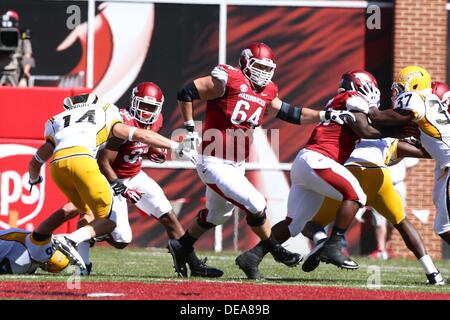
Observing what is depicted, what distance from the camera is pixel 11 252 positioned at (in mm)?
9445

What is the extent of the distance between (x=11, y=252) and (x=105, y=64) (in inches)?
258

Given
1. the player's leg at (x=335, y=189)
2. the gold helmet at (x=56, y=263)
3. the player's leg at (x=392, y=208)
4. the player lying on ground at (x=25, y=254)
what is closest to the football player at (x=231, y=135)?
the player's leg at (x=335, y=189)

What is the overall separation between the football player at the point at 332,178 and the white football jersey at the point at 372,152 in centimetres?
7

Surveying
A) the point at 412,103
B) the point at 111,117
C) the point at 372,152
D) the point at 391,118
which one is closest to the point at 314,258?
the point at 372,152

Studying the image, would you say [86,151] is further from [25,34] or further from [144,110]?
[25,34]

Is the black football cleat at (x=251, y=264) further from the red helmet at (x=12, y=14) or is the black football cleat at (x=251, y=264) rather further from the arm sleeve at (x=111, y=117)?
the red helmet at (x=12, y=14)

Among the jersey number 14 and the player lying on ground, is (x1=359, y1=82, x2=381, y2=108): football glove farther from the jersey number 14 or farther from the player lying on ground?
the player lying on ground

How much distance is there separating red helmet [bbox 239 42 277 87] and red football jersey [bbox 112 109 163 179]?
1.10 m

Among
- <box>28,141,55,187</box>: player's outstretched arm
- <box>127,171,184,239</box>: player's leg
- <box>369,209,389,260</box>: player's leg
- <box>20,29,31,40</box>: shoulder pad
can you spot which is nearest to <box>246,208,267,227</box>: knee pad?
<box>127,171,184,239</box>: player's leg

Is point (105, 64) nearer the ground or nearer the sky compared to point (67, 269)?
nearer the sky

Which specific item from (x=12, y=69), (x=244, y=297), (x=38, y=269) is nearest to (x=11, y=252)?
(x=38, y=269)

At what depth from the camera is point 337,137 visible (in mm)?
9719

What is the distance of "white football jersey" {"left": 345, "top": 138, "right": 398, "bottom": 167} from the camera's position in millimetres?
9781
